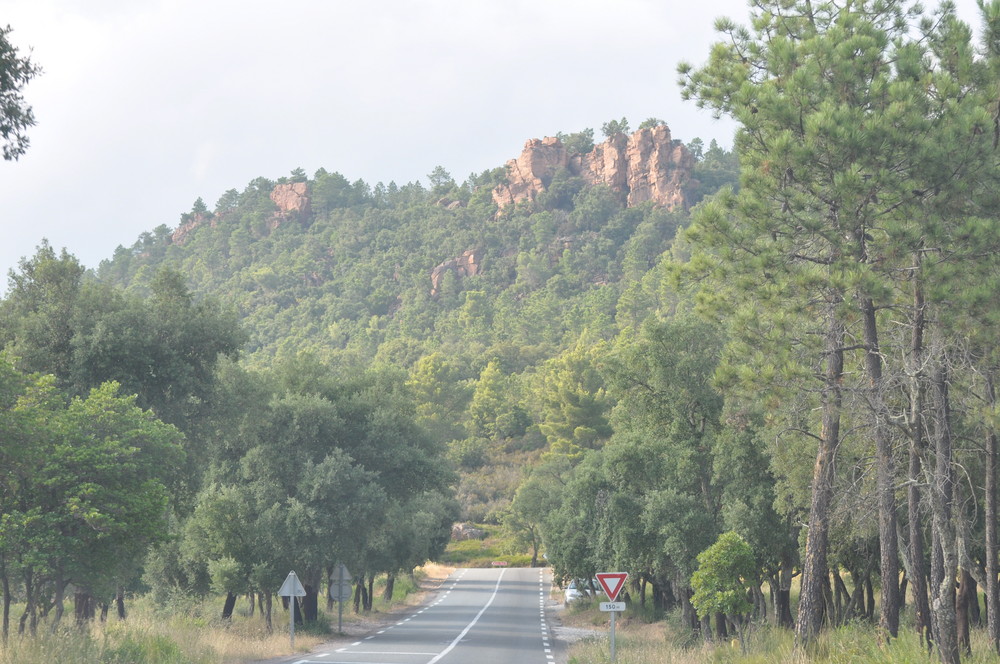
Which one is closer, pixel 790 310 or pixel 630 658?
pixel 790 310

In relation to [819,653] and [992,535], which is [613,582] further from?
[992,535]

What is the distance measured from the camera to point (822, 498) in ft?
54.2

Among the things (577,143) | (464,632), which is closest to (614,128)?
(577,143)

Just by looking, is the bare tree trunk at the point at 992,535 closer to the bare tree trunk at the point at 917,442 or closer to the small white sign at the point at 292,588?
the bare tree trunk at the point at 917,442

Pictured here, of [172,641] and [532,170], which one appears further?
[532,170]

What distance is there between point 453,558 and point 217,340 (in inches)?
2803

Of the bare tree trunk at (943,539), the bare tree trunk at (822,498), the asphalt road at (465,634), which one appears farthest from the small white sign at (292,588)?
the bare tree trunk at (943,539)

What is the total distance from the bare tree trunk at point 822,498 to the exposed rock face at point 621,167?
15253 centimetres

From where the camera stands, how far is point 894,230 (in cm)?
Result: 1482

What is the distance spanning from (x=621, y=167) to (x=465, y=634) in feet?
501

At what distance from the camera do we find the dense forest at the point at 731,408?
50.3 feet

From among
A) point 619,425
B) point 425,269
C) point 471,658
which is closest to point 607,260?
point 425,269

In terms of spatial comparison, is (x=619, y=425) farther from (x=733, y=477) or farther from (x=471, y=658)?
(x=471, y=658)

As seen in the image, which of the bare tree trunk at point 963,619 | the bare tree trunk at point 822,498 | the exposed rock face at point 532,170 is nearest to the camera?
the bare tree trunk at point 822,498
